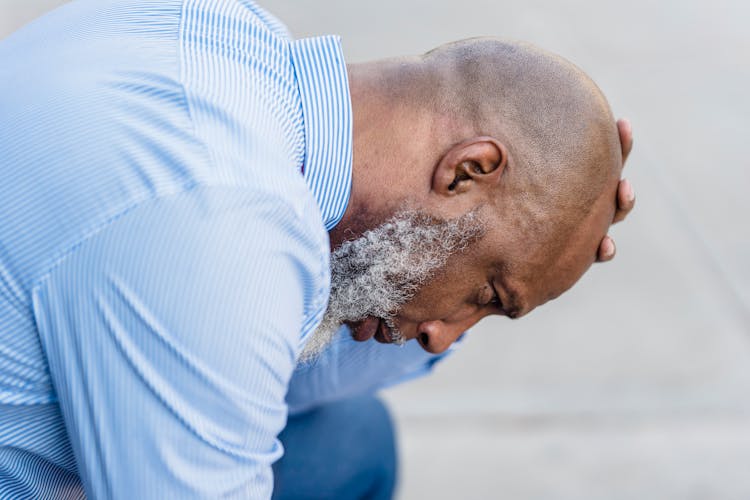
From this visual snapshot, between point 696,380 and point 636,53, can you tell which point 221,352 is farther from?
point 636,53

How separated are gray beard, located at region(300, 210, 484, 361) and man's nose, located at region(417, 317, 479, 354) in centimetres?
6

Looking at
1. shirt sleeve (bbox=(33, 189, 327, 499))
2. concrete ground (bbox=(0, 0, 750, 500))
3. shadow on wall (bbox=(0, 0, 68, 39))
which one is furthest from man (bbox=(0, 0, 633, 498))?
shadow on wall (bbox=(0, 0, 68, 39))

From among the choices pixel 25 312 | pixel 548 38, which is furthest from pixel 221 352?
pixel 548 38

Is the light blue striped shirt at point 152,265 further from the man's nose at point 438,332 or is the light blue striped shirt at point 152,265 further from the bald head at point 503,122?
the man's nose at point 438,332

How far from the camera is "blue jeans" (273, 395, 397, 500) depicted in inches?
81.6

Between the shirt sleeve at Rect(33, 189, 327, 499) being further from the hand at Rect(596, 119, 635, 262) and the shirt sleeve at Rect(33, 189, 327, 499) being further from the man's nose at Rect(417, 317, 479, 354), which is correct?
the hand at Rect(596, 119, 635, 262)

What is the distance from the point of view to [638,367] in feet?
10.6

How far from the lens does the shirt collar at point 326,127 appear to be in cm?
157

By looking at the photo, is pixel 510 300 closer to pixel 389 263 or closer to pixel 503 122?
pixel 389 263

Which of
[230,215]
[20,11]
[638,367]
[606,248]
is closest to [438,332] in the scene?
[606,248]

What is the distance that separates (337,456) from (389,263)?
542 mm

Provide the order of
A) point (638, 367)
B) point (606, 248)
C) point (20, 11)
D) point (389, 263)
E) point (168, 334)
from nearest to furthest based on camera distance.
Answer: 1. point (168, 334)
2. point (389, 263)
3. point (606, 248)
4. point (638, 367)
5. point (20, 11)

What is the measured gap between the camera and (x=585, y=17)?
5.57m

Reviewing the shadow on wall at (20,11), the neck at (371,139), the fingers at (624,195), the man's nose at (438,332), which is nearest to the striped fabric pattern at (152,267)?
the neck at (371,139)
